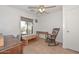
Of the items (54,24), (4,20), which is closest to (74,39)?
(54,24)

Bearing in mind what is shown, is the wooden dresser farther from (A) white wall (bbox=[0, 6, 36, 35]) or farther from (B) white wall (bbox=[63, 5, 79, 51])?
(A) white wall (bbox=[0, 6, 36, 35])

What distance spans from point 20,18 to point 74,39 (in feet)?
11.4

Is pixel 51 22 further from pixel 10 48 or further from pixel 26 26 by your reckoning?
pixel 10 48

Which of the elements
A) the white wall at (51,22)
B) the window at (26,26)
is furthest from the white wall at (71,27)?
the window at (26,26)

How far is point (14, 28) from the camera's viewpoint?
4973 millimetres

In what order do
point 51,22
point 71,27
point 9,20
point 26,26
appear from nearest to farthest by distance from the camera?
point 71,27, point 9,20, point 51,22, point 26,26

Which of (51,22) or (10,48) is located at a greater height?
(51,22)

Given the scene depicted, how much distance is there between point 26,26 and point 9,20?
6.35 ft

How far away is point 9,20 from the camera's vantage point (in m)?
4.62

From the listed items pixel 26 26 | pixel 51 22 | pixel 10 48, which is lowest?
pixel 10 48

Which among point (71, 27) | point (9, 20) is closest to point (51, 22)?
point (71, 27)

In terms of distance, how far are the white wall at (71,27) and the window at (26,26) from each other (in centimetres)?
301

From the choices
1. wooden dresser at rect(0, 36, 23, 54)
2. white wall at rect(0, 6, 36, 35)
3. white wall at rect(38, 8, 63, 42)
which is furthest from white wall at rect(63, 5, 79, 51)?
white wall at rect(0, 6, 36, 35)
